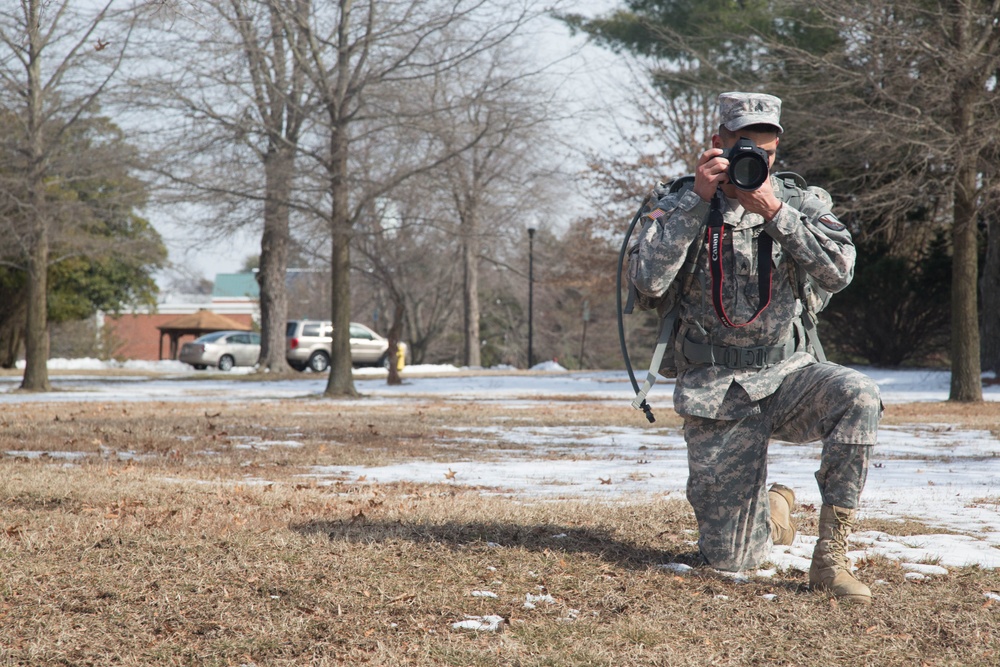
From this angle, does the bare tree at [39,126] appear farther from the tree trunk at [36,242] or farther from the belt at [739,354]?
the belt at [739,354]

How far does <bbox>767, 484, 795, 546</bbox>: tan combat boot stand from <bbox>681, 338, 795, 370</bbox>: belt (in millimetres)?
687

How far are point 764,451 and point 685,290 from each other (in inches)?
27.6

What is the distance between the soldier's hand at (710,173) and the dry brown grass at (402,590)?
149 cm

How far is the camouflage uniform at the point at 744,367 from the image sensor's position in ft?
12.2

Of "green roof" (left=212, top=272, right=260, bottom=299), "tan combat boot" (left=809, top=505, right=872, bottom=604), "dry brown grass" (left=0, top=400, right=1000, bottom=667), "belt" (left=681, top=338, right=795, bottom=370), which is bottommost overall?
"dry brown grass" (left=0, top=400, right=1000, bottom=667)

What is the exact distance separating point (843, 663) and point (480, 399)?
14.2 meters

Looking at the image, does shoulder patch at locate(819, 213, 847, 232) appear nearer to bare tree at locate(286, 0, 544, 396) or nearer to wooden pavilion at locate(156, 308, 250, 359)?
bare tree at locate(286, 0, 544, 396)

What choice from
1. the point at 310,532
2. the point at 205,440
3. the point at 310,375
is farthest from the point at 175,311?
the point at 310,532

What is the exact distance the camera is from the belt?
12.9 ft

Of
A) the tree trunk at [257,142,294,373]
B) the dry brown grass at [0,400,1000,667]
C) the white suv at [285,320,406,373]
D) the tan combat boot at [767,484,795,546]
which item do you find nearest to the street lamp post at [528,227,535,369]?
the white suv at [285,320,406,373]

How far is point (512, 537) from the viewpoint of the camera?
4.53 metres

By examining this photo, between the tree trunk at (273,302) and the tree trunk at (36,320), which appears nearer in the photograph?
the tree trunk at (36,320)

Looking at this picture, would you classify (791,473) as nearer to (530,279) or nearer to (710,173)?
(710,173)

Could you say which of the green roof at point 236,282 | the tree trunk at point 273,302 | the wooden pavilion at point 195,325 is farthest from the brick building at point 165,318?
the tree trunk at point 273,302
